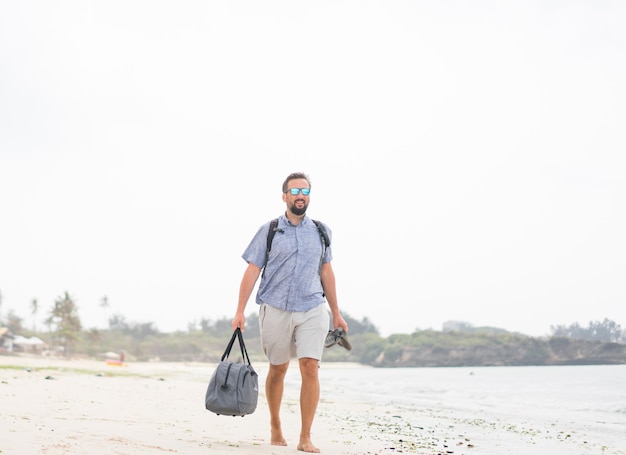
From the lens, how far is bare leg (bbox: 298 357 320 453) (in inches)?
208

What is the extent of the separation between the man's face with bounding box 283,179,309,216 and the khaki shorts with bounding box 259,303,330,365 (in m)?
0.74

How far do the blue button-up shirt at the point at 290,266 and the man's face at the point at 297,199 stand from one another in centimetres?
13

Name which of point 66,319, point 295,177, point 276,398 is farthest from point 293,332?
point 66,319

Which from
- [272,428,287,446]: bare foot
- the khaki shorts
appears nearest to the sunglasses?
the khaki shorts

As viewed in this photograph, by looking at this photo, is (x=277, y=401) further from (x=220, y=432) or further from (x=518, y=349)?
(x=518, y=349)

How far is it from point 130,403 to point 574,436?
6.01 metres

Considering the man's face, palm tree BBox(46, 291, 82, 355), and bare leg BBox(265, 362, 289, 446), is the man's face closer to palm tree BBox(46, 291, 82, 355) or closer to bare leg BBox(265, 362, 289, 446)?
bare leg BBox(265, 362, 289, 446)

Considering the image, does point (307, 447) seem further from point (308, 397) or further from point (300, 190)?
point (300, 190)

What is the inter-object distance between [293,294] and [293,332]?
11.6 inches

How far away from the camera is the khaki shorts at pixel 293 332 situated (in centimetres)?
532

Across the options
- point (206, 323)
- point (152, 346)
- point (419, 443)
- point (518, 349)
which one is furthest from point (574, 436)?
point (206, 323)

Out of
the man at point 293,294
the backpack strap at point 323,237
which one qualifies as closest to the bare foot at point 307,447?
the man at point 293,294

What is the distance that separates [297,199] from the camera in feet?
17.9

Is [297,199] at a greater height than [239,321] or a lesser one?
greater
